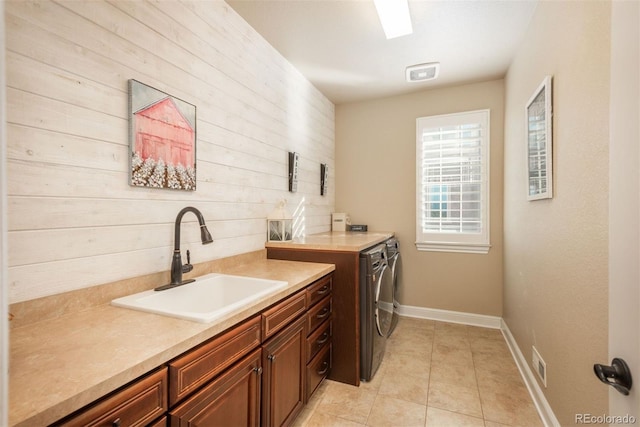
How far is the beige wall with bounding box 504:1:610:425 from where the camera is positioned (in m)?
1.13

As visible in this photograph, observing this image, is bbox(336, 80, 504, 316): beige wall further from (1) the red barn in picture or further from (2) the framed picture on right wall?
(1) the red barn in picture

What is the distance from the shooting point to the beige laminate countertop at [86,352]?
1.98ft

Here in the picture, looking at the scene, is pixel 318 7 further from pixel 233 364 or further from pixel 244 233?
pixel 233 364

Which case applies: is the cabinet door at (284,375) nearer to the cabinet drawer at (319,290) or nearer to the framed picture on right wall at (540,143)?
the cabinet drawer at (319,290)

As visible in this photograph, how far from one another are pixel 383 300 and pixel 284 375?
45.5 inches

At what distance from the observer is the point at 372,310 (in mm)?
2104

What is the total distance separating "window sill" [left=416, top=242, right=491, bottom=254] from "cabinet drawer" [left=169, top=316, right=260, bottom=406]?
8.40 ft

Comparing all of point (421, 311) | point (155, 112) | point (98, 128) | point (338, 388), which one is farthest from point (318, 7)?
point (421, 311)

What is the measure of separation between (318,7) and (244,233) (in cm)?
→ 164

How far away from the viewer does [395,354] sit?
2.52 m

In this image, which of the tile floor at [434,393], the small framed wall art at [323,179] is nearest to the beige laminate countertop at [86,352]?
the tile floor at [434,393]

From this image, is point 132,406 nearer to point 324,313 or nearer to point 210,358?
point 210,358

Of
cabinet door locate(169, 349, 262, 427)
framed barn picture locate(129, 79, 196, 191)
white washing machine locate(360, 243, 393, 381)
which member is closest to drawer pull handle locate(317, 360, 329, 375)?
white washing machine locate(360, 243, 393, 381)

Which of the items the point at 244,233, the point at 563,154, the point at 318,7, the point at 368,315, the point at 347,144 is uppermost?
the point at 318,7
